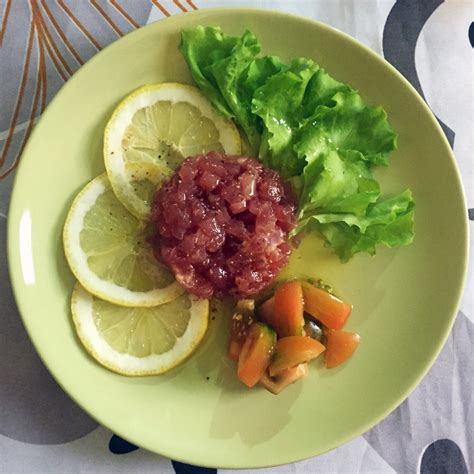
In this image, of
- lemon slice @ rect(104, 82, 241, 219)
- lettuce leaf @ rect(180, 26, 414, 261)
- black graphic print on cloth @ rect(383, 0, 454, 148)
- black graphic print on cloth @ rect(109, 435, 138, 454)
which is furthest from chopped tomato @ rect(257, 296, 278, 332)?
black graphic print on cloth @ rect(383, 0, 454, 148)

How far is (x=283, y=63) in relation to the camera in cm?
215

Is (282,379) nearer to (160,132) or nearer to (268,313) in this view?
(268,313)

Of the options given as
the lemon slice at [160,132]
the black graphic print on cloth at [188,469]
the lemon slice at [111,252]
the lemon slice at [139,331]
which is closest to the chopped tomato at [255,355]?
the lemon slice at [139,331]

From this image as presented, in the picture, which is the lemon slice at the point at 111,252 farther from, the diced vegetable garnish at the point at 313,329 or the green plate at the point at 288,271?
the diced vegetable garnish at the point at 313,329

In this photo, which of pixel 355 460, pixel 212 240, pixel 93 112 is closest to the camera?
pixel 212 240

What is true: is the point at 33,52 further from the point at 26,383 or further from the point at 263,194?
the point at 26,383

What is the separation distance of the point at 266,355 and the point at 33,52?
1335 millimetres

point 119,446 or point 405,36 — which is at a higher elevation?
point 405,36

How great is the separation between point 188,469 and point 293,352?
1.97 ft

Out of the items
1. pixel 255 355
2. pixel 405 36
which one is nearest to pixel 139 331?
pixel 255 355

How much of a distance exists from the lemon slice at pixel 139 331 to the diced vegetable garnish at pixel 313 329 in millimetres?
330

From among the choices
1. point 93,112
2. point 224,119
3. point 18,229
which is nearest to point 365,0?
point 224,119

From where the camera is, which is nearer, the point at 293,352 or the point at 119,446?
the point at 293,352

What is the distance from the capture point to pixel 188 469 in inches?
87.8
